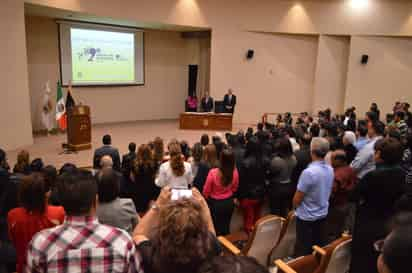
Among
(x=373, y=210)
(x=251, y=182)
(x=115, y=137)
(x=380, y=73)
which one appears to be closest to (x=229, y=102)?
(x=115, y=137)

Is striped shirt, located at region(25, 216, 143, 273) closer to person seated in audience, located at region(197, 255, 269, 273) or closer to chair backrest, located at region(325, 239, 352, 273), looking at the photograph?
person seated in audience, located at region(197, 255, 269, 273)

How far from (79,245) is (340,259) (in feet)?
6.12

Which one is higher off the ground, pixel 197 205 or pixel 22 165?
pixel 197 205

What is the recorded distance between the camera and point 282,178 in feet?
12.3

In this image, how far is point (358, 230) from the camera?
246 centimetres

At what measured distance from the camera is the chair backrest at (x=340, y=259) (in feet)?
7.77

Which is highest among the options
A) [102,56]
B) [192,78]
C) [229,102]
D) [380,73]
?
[102,56]

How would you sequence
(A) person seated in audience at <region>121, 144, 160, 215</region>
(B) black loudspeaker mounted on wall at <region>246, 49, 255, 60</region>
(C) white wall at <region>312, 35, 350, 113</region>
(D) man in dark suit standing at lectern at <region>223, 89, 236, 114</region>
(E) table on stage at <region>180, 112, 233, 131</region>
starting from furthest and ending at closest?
1. (C) white wall at <region>312, 35, 350, 113</region>
2. (B) black loudspeaker mounted on wall at <region>246, 49, 255, 60</region>
3. (D) man in dark suit standing at lectern at <region>223, 89, 236, 114</region>
4. (E) table on stage at <region>180, 112, 233, 131</region>
5. (A) person seated in audience at <region>121, 144, 160, 215</region>

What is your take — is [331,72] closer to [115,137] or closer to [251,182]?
[115,137]

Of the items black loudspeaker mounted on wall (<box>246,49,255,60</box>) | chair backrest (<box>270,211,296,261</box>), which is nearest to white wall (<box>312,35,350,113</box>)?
black loudspeaker mounted on wall (<box>246,49,255,60</box>)

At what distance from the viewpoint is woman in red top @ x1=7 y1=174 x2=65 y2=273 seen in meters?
2.11

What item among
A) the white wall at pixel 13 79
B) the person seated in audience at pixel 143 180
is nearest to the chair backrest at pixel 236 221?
the person seated in audience at pixel 143 180

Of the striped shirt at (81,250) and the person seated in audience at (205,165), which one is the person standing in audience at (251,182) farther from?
the striped shirt at (81,250)

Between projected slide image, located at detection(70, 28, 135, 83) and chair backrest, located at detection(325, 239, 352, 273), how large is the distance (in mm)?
9493
